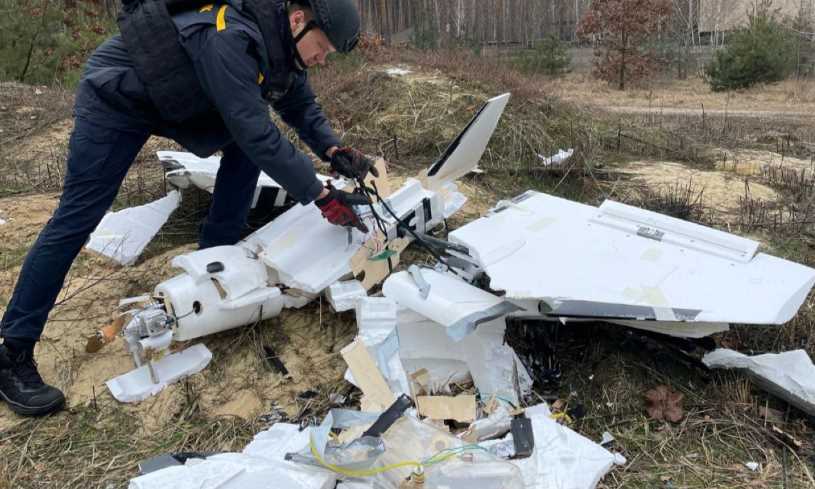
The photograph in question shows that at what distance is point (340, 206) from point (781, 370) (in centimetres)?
171

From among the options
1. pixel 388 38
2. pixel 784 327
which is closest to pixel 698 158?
pixel 784 327

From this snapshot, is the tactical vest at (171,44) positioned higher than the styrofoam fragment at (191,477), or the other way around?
the tactical vest at (171,44)

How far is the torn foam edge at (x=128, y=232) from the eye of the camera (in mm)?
3045

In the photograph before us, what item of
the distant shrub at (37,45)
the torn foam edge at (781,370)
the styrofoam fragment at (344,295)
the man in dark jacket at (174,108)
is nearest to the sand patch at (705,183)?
the torn foam edge at (781,370)

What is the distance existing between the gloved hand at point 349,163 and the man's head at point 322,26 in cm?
59

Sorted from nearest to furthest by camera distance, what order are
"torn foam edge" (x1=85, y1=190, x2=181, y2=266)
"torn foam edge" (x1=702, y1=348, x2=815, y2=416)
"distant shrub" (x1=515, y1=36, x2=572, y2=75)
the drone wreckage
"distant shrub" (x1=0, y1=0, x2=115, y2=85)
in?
the drone wreckage, "torn foam edge" (x1=702, y1=348, x2=815, y2=416), "torn foam edge" (x1=85, y1=190, x2=181, y2=266), "distant shrub" (x1=0, y1=0, x2=115, y2=85), "distant shrub" (x1=515, y1=36, x2=572, y2=75)

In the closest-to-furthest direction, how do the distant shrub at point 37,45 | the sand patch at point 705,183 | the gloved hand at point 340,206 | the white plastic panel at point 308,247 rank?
the gloved hand at point 340,206, the white plastic panel at point 308,247, the sand patch at point 705,183, the distant shrub at point 37,45

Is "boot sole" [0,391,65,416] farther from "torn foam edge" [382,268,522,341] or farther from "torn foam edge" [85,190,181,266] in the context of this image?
"torn foam edge" [382,268,522,341]

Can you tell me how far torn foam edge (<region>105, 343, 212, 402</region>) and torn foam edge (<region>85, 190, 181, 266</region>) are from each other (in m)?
0.79

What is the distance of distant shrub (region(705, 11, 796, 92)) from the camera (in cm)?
1182

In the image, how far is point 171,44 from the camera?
6.87 ft

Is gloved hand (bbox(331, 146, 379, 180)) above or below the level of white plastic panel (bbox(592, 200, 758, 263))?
above

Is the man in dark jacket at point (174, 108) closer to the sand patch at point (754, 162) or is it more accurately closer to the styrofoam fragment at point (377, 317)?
the styrofoam fragment at point (377, 317)

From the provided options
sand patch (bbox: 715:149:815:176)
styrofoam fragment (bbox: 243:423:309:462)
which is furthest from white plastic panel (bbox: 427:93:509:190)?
sand patch (bbox: 715:149:815:176)
